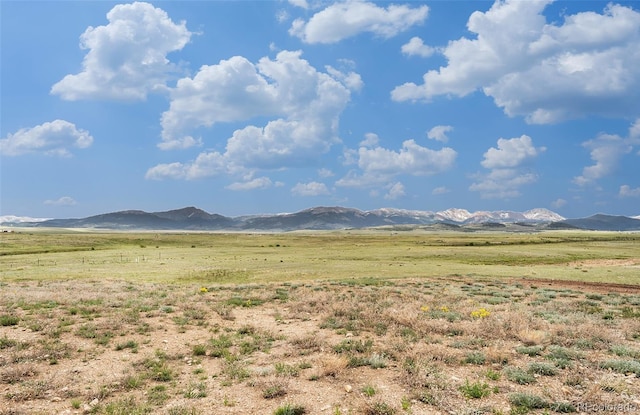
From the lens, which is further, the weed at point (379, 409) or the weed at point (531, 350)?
the weed at point (531, 350)

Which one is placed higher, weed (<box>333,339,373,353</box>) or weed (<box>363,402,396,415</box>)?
weed (<box>363,402,396,415</box>)

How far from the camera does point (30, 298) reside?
25219 mm

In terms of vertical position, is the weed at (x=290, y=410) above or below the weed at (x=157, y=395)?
above

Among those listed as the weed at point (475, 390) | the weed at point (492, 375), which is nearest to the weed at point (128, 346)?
the weed at point (475, 390)

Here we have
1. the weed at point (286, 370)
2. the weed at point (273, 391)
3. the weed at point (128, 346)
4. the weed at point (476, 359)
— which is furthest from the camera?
the weed at point (128, 346)

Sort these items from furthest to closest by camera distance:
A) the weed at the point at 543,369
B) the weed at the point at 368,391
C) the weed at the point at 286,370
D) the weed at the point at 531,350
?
the weed at the point at 531,350 < the weed at the point at 286,370 < the weed at the point at 543,369 < the weed at the point at 368,391

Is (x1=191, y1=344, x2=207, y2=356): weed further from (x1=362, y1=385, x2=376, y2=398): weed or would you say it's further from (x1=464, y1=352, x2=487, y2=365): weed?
(x1=464, y1=352, x2=487, y2=365): weed

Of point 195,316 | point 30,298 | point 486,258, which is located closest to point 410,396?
point 195,316

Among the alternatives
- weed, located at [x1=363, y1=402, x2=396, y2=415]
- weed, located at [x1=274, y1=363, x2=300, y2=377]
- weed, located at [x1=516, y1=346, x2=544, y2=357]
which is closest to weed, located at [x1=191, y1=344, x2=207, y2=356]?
weed, located at [x1=274, y1=363, x2=300, y2=377]

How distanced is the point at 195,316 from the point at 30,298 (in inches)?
520

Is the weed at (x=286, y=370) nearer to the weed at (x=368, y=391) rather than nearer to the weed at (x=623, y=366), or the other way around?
the weed at (x=368, y=391)

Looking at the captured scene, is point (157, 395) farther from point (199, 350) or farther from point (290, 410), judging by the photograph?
point (290, 410)

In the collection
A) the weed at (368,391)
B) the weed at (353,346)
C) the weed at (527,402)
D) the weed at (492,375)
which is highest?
the weed at (527,402)

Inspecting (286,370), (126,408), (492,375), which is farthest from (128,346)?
(492,375)
